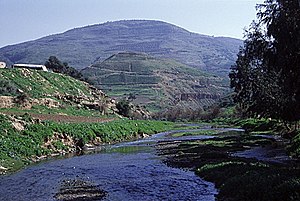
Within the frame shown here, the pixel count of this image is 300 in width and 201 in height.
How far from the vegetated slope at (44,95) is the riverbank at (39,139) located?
15761 millimetres

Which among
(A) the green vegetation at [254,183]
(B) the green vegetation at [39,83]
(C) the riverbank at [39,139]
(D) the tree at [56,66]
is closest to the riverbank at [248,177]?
(A) the green vegetation at [254,183]

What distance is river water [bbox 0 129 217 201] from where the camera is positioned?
3180 cm

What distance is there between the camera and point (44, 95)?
110562mm

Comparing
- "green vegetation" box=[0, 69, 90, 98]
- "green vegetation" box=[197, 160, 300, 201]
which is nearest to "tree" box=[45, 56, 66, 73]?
"green vegetation" box=[0, 69, 90, 98]

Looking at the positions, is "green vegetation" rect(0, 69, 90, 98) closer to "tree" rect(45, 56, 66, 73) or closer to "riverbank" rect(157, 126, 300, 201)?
"tree" rect(45, 56, 66, 73)

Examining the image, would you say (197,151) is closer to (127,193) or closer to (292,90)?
(292,90)

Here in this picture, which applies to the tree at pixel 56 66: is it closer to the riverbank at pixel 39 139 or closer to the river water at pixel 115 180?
the riverbank at pixel 39 139

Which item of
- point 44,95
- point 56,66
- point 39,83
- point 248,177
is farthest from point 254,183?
point 56,66

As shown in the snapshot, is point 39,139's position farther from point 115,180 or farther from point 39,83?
point 39,83

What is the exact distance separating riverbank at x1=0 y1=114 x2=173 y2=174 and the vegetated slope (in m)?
15.8

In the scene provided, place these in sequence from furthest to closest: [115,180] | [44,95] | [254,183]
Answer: [44,95] → [115,180] → [254,183]

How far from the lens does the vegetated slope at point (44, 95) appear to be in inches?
3561

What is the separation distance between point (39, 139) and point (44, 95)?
50.7 meters

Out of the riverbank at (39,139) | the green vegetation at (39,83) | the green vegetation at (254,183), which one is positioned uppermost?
the green vegetation at (39,83)
